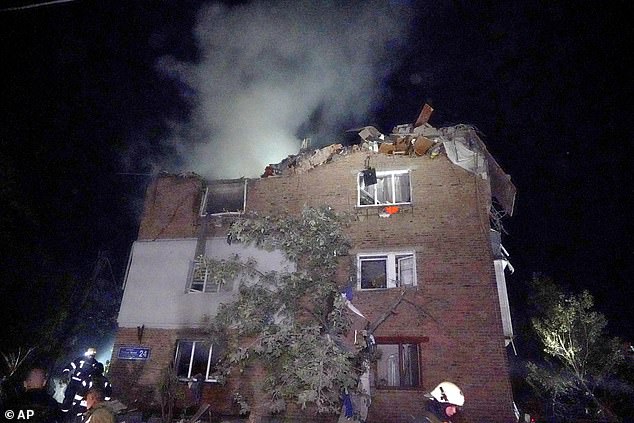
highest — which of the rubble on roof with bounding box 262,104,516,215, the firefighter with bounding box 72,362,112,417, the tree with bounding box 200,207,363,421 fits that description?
the rubble on roof with bounding box 262,104,516,215

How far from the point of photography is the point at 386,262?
40.4ft

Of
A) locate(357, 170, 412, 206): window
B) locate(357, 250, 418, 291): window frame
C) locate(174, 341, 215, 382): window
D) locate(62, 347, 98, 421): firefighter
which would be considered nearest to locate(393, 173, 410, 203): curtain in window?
locate(357, 170, 412, 206): window

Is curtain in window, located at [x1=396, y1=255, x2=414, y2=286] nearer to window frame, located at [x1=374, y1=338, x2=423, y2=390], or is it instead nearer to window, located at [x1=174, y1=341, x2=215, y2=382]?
window frame, located at [x1=374, y1=338, x2=423, y2=390]

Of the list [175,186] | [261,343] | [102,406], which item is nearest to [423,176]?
[261,343]

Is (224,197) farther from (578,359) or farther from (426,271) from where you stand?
(578,359)

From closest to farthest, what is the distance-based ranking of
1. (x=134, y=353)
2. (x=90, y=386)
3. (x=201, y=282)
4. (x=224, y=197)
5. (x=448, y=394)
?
(x=448, y=394)
(x=90, y=386)
(x=134, y=353)
(x=201, y=282)
(x=224, y=197)

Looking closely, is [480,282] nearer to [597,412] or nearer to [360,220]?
[360,220]

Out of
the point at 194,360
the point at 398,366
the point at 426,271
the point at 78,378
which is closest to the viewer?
the point at 78,378

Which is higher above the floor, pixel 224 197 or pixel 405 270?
pixel 224 197

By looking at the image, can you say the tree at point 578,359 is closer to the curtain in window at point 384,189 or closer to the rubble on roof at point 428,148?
the rubble on roof at point 428,148

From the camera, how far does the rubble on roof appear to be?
12.9m

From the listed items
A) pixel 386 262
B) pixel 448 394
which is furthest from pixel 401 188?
pixel 448 394

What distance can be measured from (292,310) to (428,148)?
7003mm

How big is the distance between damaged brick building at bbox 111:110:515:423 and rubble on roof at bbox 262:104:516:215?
4 centimetres
